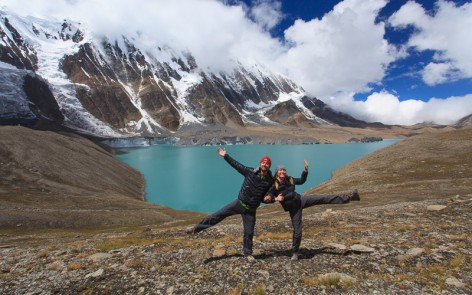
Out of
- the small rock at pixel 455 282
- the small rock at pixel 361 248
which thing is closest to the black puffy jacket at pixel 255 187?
the small rock at pixel 361 248

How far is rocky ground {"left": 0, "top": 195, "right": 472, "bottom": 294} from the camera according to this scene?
380 inches

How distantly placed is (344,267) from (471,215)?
11084 mm

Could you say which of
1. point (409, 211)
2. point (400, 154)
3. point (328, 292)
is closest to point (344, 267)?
point (328, 292)

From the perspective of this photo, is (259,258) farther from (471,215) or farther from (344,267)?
(471,215)

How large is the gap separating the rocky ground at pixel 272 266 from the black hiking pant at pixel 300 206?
0.82 metres

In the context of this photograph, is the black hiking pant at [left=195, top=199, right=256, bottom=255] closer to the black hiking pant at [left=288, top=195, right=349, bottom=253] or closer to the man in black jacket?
the man in black jacket

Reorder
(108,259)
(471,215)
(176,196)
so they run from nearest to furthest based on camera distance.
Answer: (108,259) → (471,215) → (176,196)

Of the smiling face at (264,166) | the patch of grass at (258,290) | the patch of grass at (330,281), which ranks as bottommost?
the patch of grass at (258,290)

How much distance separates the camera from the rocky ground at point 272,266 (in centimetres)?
966

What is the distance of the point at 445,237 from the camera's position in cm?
1338

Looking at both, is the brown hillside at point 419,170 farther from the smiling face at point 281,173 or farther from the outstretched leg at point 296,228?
the smiling face at point 281,173

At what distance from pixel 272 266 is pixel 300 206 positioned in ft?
7.96

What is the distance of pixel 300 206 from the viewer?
11.9 m

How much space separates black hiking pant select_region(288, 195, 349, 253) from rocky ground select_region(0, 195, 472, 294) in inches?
32.1
